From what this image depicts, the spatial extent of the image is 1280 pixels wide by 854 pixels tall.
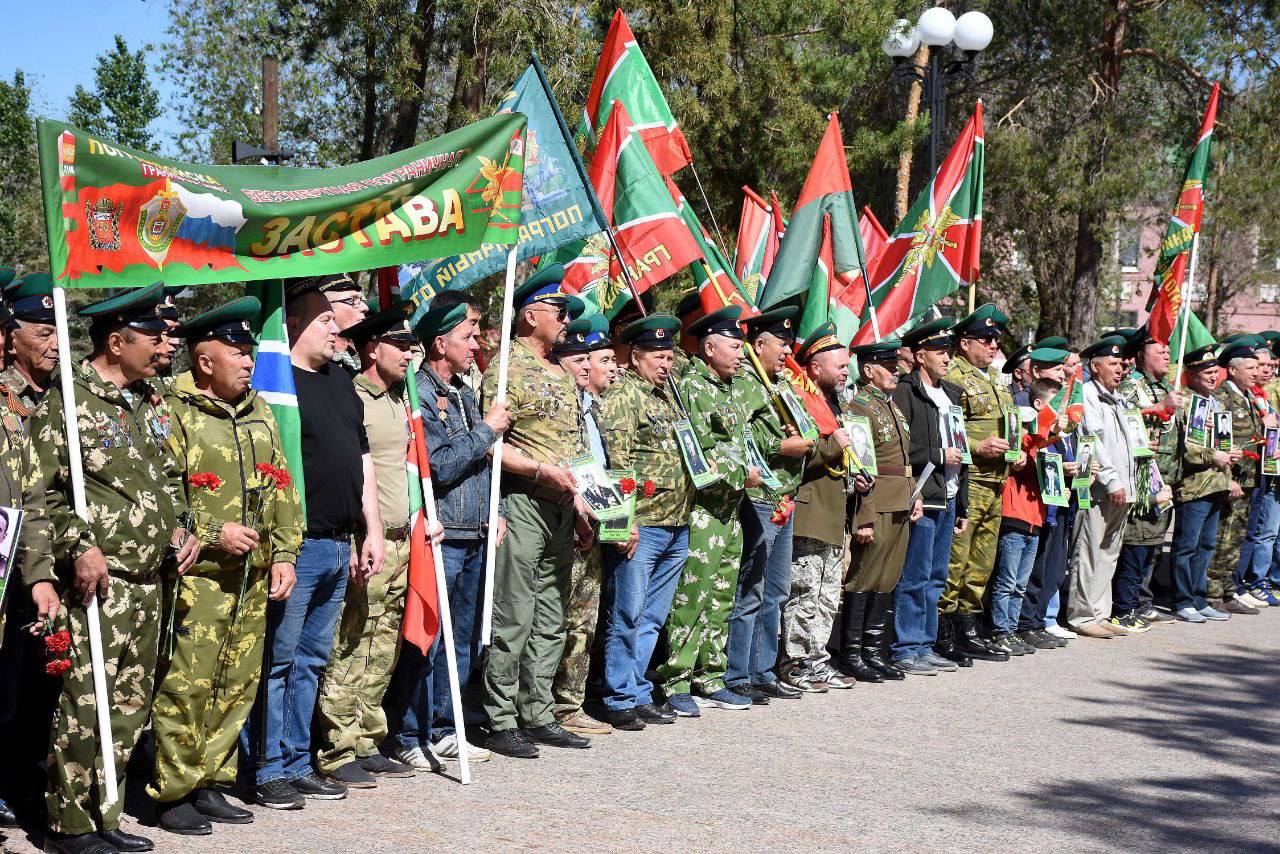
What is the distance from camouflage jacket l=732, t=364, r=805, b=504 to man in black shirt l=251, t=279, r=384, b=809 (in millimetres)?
2909

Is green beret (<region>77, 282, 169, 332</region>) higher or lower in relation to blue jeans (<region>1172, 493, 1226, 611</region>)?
higher

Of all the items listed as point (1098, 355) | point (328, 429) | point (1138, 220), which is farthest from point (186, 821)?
point (1138, 220)

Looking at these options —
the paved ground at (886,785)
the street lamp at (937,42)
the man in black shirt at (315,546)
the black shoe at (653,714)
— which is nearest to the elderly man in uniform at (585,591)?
the paved ground at (886,785)

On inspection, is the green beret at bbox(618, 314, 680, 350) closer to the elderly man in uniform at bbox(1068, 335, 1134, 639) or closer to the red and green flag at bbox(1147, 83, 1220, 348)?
the elderly man in uniform at bbox(1068, 335, 1134, 639)

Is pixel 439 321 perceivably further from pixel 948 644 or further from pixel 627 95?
pixel 948 644

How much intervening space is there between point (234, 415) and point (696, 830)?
98.7 inches

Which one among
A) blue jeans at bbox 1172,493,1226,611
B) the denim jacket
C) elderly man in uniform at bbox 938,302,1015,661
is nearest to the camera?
the denim jacket

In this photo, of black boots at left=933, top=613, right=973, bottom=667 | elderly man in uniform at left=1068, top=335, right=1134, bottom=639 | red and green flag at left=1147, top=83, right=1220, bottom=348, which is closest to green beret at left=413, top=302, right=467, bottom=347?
black boots at left=933, top=613, right=973, bottom=667

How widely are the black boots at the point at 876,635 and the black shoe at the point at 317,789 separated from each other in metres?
4.46

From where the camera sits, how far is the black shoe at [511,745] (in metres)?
7.39

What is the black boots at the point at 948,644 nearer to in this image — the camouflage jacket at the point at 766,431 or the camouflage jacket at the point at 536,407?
the camouflage jacket at the point at 766,431

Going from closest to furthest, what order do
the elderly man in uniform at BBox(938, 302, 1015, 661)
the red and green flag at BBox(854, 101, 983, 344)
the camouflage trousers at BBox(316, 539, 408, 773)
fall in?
the camouflage trousers at BBox(316, 539, 408, 773)
the elderly man in uniform at BBox(938, 302, 1015, 661)
the red and green flag at BBox(854, 101, 983, 344)

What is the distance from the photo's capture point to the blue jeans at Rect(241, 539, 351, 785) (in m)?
6.36

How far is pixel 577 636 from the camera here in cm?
801
